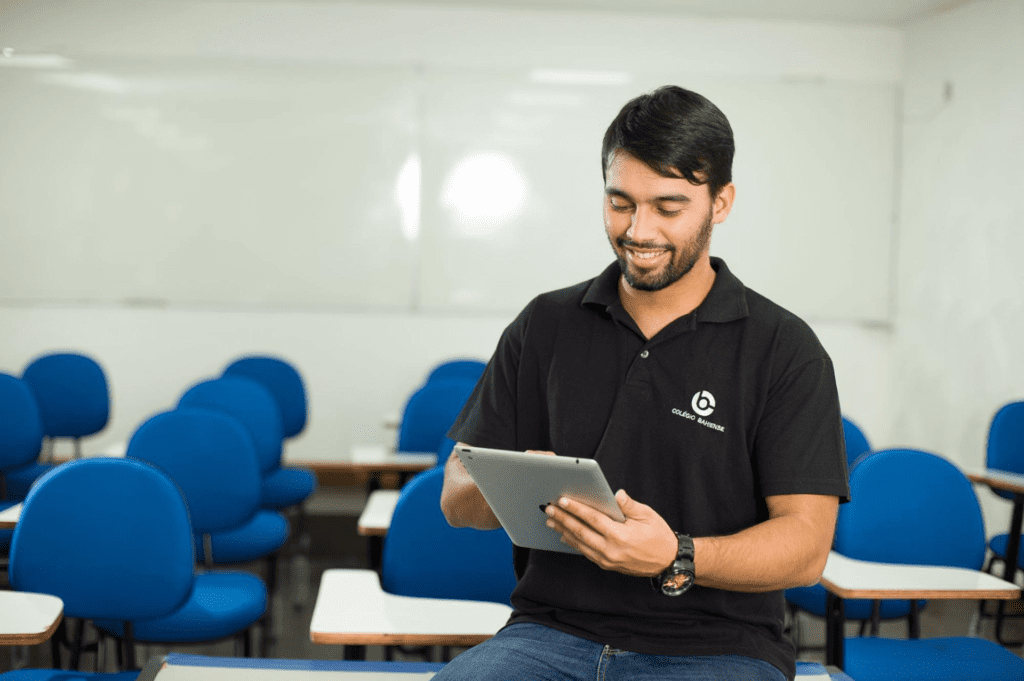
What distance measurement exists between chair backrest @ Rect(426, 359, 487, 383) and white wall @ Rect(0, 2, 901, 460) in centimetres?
55

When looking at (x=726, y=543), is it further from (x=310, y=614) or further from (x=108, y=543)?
(x=310, y=614)

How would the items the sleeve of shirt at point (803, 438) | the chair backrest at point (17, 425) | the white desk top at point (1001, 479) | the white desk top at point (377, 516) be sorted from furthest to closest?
1. the chair backrest at point (17, 425)
2. the white desk top at point (1001, 479)
3. the white desk top at point (377, 516)
4. the sleeve of shirt at point (803, 438)

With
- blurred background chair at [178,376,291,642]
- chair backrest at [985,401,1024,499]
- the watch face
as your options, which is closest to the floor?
blurred background chair at [178,376,291,642]

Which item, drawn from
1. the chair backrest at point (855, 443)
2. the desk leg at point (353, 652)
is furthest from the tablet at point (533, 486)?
the chair backrest at point (855, 443)

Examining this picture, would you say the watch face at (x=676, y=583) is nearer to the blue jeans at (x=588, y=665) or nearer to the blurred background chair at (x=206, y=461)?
the blue jeans at (x=588, y=665)

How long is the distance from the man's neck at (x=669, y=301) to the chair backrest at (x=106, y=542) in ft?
4.05

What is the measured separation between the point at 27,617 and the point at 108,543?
336mm

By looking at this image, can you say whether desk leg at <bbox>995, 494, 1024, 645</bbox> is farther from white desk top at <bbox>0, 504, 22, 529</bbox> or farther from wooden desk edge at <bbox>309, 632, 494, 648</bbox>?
white desk top at <bbox>0, 504, 22, 529</bbox>

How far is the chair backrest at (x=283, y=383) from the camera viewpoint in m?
4.48

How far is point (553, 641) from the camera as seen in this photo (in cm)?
134

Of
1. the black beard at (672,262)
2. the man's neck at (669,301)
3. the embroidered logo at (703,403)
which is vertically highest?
the black beard at (672,262)

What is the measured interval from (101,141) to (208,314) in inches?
45.2

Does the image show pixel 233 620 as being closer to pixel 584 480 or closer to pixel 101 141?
pixel 584 480

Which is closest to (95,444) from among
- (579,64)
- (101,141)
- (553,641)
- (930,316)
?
(101,141)
